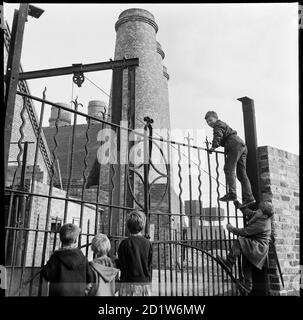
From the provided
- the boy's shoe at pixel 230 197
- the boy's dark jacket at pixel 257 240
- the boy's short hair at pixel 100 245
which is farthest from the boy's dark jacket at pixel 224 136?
the boy's short hair at pixel 100 245

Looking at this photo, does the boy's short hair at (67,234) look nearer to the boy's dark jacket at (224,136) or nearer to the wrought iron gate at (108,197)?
the wrought iron gate at (108,197)

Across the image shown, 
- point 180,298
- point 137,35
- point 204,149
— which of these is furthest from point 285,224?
point 137,35

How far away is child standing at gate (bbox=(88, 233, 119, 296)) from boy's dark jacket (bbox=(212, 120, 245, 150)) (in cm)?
236

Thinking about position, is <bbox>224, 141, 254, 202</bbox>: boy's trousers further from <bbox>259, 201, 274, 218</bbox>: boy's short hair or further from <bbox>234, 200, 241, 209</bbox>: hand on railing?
<bbox>259, 201, 274, 218</bbox>: boy's short hair

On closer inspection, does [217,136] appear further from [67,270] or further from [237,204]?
[67,270]

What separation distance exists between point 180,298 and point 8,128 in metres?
1.88

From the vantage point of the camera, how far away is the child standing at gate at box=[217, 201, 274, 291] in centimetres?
385

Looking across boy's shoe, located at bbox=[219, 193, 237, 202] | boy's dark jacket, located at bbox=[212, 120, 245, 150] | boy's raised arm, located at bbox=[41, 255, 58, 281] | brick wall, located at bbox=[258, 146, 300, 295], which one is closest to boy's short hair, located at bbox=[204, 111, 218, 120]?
boy's dark jacket, located at bbox=[212, 120, 245, 150]

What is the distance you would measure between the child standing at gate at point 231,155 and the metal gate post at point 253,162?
12 centimetres

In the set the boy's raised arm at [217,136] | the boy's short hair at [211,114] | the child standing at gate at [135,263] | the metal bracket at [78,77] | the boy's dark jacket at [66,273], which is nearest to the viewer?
the boy's dark jacket at [66,273]

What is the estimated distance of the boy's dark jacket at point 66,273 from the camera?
7.24ft

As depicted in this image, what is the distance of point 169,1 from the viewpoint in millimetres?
2486

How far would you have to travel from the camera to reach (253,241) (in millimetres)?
3895
